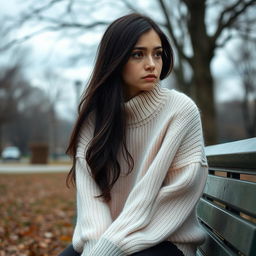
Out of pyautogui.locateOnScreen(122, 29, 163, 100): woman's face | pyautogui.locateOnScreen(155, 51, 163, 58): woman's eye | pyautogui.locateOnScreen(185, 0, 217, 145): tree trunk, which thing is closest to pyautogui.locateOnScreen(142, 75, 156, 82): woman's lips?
pyautogui.locateOnScreen(122, 29, 163, 100): woman's face

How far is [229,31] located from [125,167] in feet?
40.3

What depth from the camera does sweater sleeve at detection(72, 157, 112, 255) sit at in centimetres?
204

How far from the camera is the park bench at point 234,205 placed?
1.52 metres

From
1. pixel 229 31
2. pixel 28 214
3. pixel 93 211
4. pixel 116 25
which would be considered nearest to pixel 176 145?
pixel 93 211

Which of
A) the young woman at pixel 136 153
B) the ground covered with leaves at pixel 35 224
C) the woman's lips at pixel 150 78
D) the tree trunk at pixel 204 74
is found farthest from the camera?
the tree trunk at pixel 204 74

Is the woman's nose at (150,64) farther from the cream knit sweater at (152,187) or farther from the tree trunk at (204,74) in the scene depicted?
the tree trunk at (204,74)

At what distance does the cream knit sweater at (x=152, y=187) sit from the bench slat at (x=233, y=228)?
0.12 meters

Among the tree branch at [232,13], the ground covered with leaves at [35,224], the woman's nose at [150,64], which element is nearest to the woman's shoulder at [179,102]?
the woman's nose at [150,64]

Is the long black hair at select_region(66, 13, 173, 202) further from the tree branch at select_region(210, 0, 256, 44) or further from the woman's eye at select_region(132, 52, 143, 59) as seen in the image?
the tree branch at select_region(210, 0, 256, 44)

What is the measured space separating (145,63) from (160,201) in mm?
659

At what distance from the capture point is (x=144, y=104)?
7.40ft

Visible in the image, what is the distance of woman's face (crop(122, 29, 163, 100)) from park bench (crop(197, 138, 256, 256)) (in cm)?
49

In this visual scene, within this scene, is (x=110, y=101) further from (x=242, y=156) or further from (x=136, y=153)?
(x=242, y=156)

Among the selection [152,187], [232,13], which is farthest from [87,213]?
[232,13]
